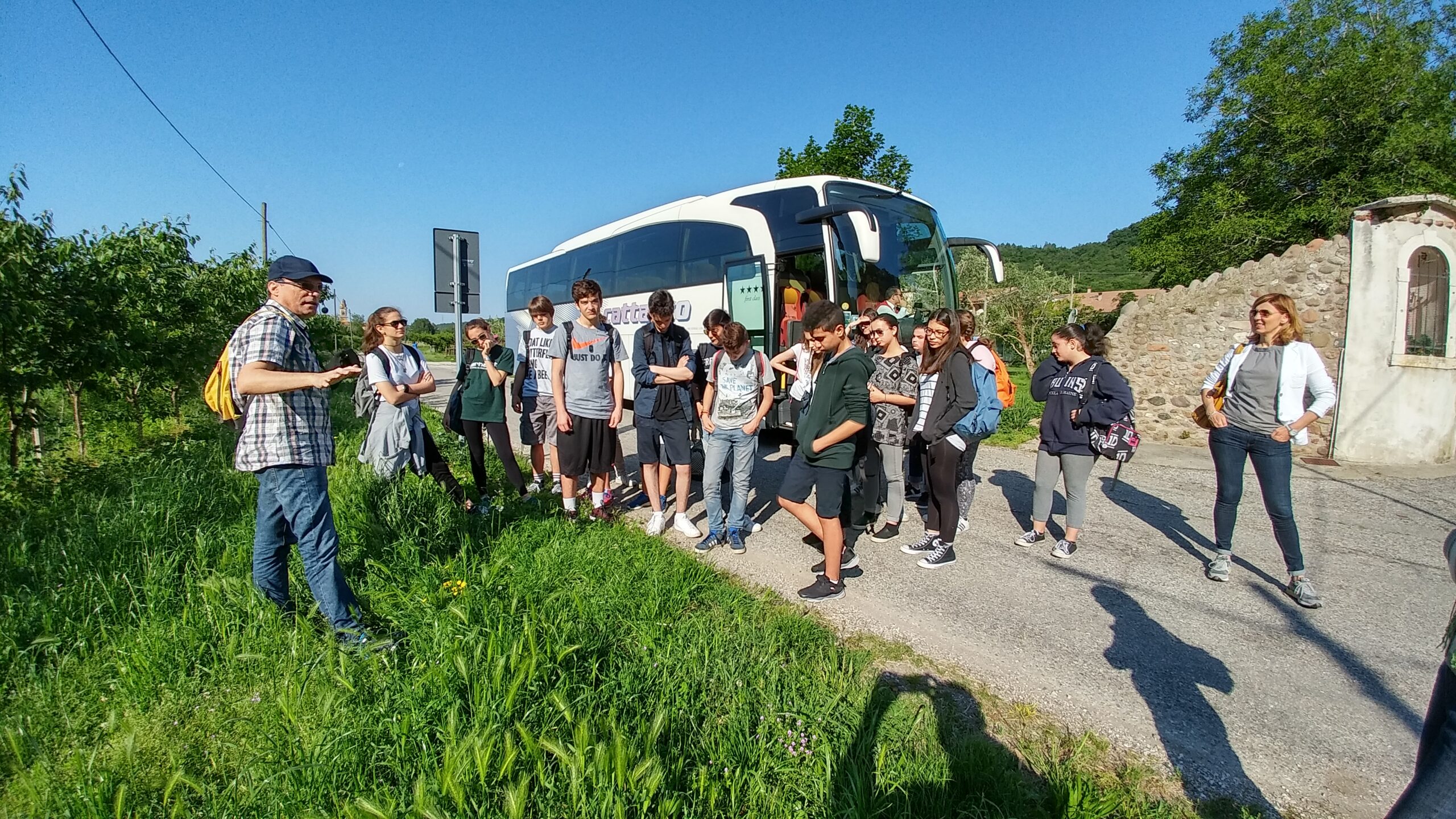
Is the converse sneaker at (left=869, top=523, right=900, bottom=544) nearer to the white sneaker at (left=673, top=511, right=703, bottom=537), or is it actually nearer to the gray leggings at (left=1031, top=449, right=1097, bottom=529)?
the gray leggings at (left=1031, top=449, right=1097, bottom=529)

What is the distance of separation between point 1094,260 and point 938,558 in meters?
70.5

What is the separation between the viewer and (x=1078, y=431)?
4.50 m

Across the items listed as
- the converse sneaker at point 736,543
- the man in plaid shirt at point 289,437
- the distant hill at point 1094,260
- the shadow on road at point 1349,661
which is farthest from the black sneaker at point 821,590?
the distant hill at point 1094,260

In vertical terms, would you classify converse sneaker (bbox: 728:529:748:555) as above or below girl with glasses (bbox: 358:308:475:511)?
below

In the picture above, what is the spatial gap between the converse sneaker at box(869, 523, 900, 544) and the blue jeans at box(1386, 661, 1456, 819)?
3701 mm

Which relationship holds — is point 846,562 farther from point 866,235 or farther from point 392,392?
point 866,235

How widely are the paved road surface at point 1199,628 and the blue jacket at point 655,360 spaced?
1.13 metres

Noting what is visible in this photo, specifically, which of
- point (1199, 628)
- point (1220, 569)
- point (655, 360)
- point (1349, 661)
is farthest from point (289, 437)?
point (1220, 569)

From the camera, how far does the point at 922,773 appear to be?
2.20 metres

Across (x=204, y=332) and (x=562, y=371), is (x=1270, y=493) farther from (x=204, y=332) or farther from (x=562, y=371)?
(x=204, y=332)

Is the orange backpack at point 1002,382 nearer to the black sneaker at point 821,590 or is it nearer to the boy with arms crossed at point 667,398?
the black sneaker at point 821,590

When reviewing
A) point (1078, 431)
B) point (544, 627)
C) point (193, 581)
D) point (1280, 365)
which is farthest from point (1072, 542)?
point (193, 581)

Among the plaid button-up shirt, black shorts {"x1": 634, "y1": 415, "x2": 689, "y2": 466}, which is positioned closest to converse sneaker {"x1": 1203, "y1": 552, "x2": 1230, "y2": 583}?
black shorts {"x1": 634, "y1": 415, "x2": 689, "y2": 466}

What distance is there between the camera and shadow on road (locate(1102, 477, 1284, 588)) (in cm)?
467
